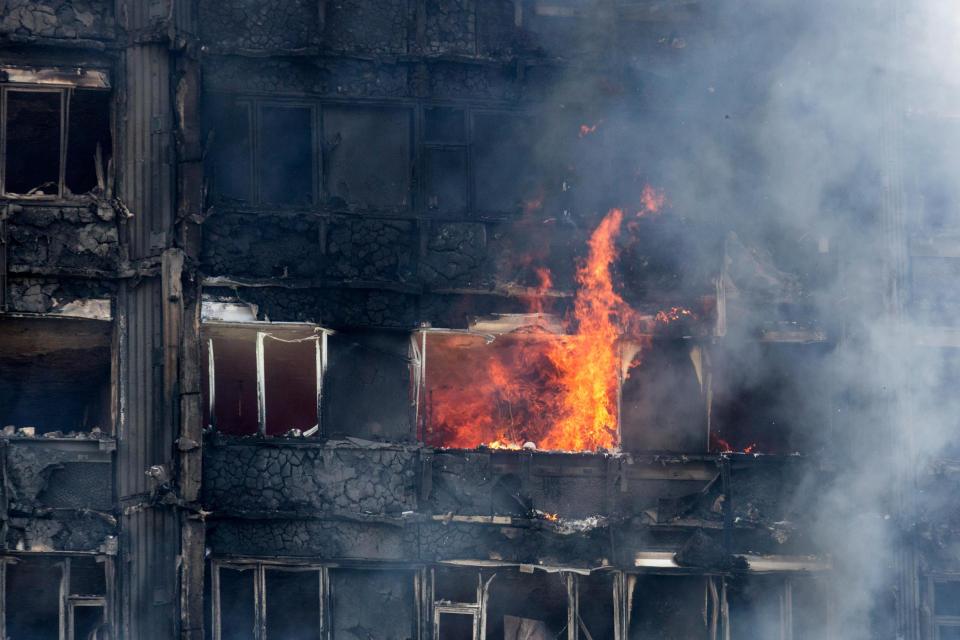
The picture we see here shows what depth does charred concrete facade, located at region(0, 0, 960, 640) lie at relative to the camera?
418 inches

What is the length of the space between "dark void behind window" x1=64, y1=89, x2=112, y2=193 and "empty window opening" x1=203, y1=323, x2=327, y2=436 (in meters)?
2.78

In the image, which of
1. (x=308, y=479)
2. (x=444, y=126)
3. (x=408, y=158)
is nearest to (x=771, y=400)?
(x=444, y=126)

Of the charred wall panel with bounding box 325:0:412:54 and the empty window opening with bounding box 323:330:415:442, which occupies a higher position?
the charred wall panel with bounding box 325:0:412:54

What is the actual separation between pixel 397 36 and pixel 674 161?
4191 mm

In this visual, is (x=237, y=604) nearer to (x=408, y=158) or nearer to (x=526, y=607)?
(x=526, y=607)

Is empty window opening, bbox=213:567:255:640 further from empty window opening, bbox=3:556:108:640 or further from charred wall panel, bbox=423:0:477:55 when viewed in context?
charred wall panel, bbox=423:0:477:55

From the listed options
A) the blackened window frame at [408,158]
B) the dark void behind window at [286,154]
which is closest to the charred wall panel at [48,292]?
the blackened window frame at [408,158]

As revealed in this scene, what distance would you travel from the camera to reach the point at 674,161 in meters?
11.1

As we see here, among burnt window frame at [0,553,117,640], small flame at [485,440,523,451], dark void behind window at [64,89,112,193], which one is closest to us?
burnt window frame at [0,553,117,640]

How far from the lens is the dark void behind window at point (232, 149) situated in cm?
1091

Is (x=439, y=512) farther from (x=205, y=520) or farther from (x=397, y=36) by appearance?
(x=397, y=36)

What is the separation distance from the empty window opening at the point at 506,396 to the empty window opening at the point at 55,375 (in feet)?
14.6

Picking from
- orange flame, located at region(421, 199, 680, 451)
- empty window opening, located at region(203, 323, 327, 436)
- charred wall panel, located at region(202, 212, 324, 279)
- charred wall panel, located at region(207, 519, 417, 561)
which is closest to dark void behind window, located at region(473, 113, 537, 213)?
orange flame, located at region(421, 199, 680, 451)

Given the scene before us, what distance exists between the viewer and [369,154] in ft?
36.2
